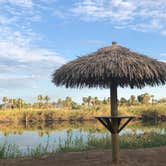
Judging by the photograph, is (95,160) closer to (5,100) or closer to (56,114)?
(56,114)

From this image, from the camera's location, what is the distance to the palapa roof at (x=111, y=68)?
623cm

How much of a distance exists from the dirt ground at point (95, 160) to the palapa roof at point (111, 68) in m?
1.50

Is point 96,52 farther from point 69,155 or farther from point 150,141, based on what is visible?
point 150,141

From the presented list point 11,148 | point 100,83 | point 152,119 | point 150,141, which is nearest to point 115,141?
point 100,83

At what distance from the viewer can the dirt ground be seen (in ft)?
23.0

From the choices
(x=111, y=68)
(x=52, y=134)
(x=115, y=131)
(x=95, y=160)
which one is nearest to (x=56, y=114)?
(x=52, y=134)

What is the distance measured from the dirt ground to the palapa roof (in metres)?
1.50

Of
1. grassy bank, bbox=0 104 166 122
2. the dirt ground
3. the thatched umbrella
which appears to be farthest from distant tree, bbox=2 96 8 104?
the thatched umbrella

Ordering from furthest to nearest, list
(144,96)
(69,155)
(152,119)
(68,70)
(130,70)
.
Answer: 1. (144,96)
2. (152,119)
3. (69,155)
4. (68,70)
5. (130,70)

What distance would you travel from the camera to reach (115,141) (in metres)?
6.76

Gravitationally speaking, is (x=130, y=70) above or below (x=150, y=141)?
above

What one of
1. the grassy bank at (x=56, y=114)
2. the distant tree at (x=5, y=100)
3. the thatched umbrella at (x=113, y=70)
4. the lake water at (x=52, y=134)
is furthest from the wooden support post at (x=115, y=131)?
the distant tree at (x=5, y=100)

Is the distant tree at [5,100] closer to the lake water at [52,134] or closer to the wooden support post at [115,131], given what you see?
the lake water at [52,134]

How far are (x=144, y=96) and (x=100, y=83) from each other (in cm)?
5354
